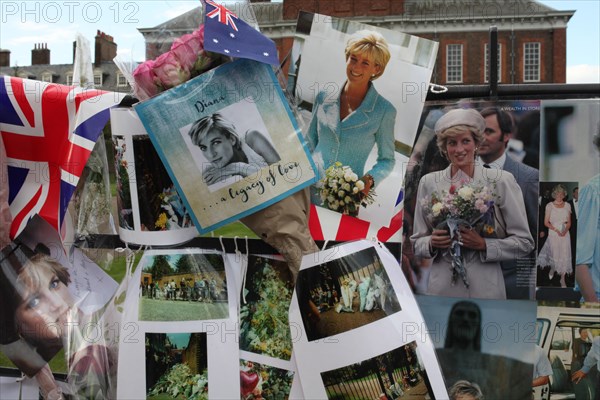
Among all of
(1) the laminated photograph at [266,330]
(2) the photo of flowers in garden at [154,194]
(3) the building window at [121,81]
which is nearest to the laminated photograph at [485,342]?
(1) the laminated photograph at [266,330]

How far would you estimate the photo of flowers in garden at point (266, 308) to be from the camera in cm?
227

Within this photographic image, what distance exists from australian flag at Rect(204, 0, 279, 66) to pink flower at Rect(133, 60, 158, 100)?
0.75ft

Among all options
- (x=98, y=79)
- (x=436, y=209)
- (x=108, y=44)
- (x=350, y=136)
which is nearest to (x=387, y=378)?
(x=436, y=209)

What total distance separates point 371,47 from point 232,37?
1.51ft

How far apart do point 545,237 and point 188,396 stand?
1.27 meters

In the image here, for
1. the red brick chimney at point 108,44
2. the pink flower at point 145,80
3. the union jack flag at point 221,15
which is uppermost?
the red brick chimney at point 108,44

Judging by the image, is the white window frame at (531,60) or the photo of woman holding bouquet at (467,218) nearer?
the photo of woman holding bouquet at (467,218)

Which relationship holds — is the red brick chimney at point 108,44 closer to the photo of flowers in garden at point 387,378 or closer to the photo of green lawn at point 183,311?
the photo of green lawn at point 183,311

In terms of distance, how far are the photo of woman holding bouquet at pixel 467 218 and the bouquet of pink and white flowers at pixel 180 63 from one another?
78cm

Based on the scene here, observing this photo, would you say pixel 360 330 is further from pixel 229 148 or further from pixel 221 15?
pixel 221 15

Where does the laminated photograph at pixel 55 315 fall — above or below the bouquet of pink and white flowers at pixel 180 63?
below

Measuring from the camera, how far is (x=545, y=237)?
7.06 ft

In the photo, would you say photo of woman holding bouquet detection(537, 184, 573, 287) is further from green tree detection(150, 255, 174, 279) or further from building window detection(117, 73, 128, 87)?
building window detection(117, 73, 128, 87)

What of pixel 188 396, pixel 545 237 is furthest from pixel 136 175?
pixel 545 237
